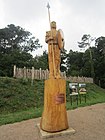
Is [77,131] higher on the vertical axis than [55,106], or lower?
lower

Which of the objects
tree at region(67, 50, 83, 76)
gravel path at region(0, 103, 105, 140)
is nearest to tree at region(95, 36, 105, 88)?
tree at region(67, 50, 83, 76)

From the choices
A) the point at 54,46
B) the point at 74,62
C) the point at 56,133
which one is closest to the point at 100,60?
the point at 74,62

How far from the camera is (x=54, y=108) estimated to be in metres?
5.54

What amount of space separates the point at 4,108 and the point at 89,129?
6766mm

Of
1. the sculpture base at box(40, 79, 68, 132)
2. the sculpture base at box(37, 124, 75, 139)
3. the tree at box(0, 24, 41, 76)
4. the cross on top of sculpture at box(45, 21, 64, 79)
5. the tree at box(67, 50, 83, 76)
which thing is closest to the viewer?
the sculpture base at box(37, 124, 75, 139)

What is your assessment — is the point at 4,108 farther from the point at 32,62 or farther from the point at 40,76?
the point at 32,62

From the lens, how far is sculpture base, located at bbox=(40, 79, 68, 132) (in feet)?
18.1

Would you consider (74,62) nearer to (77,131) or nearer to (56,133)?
(77,131)

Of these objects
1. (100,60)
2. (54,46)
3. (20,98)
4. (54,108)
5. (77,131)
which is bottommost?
(77,131)

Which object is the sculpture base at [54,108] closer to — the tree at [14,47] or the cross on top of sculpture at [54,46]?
the cross on top of sculpture at [54,46]

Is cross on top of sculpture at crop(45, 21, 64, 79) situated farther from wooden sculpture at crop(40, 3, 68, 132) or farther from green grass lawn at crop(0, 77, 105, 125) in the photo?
green grass lawn at crop(0, 77, 105, 125)

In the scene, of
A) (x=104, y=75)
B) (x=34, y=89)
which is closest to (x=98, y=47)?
(x=104, y=75)

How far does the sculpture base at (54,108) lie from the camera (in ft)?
18.1

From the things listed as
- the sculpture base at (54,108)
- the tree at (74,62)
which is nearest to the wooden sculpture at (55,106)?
the sculpture base at (54,108)
